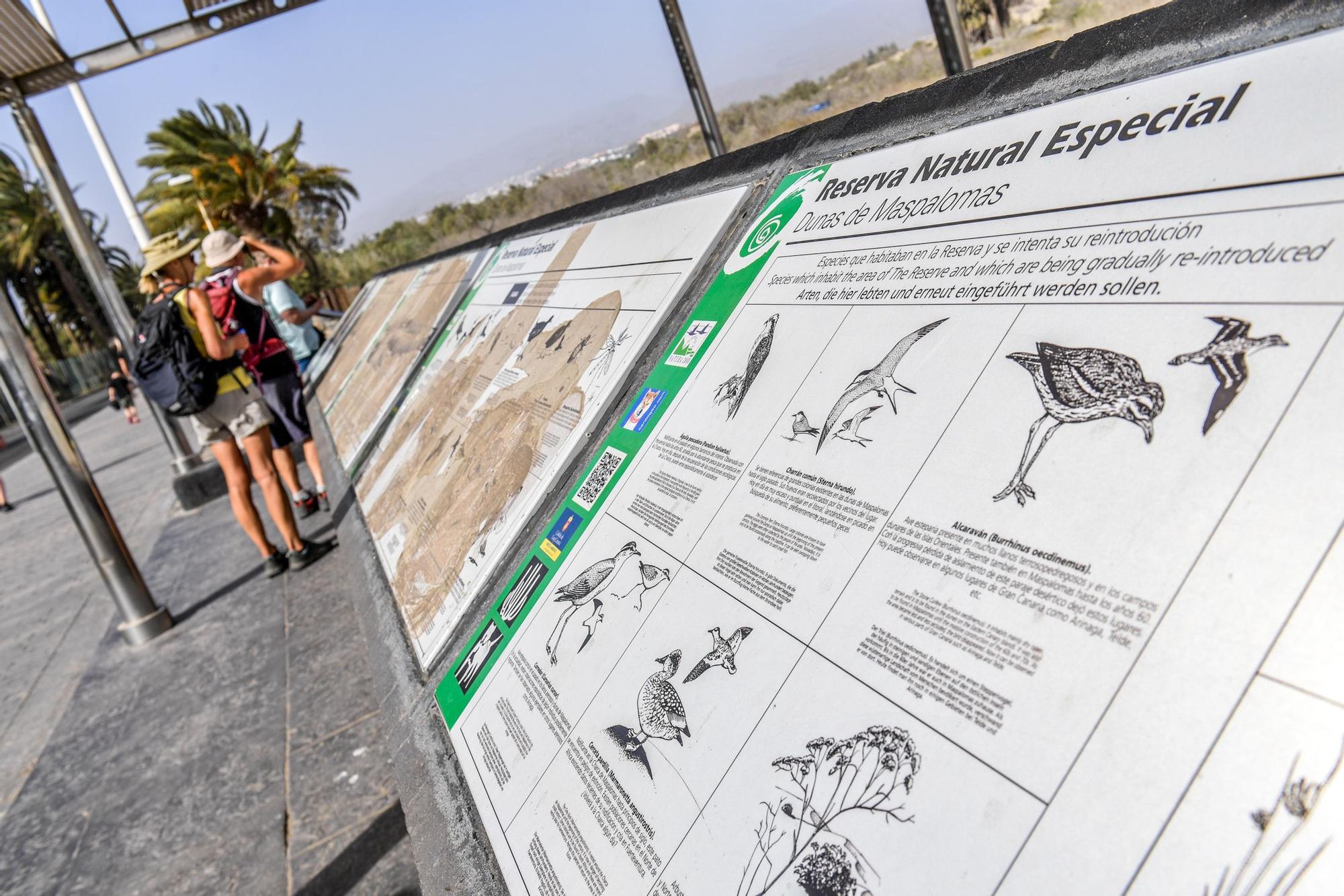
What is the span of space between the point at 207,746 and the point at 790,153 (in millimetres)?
3085

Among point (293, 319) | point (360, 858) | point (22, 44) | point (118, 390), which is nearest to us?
point (360, 858)

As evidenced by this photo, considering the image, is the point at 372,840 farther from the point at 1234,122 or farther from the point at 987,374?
the point at 1234,122

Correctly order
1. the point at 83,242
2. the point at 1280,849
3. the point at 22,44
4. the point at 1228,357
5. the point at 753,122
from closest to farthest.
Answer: the point at 1280,849 < the point at 1228,357 < the point at 22,44 < the point at 83,242 < the point at 753,122

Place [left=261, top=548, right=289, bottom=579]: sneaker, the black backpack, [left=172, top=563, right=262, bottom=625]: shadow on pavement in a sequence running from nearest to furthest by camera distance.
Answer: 1. the black backpack
2. [left=172, top=563, right=262, bottom=625]: shadow on pavement
3. [left=261, top=548, right=289, bottom=579]: sneaker

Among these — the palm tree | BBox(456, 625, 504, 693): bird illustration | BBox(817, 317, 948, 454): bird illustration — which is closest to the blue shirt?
BBox(456, 625, 504, 693): bird illustration

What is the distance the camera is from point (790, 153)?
5.25 feet

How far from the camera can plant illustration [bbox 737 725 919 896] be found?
0.71 m

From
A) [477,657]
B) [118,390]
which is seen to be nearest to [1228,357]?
[477,657]

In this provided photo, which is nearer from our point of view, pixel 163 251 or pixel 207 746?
pixel 207 746

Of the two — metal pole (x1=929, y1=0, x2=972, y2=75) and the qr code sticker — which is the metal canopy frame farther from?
the qr code sticker

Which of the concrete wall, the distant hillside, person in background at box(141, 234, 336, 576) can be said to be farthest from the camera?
the distant hillside

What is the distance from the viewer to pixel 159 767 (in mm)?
3080

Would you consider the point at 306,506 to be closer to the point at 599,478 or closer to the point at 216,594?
the point at 216,594

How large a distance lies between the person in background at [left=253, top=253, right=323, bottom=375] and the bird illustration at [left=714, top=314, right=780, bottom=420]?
4.98 m
